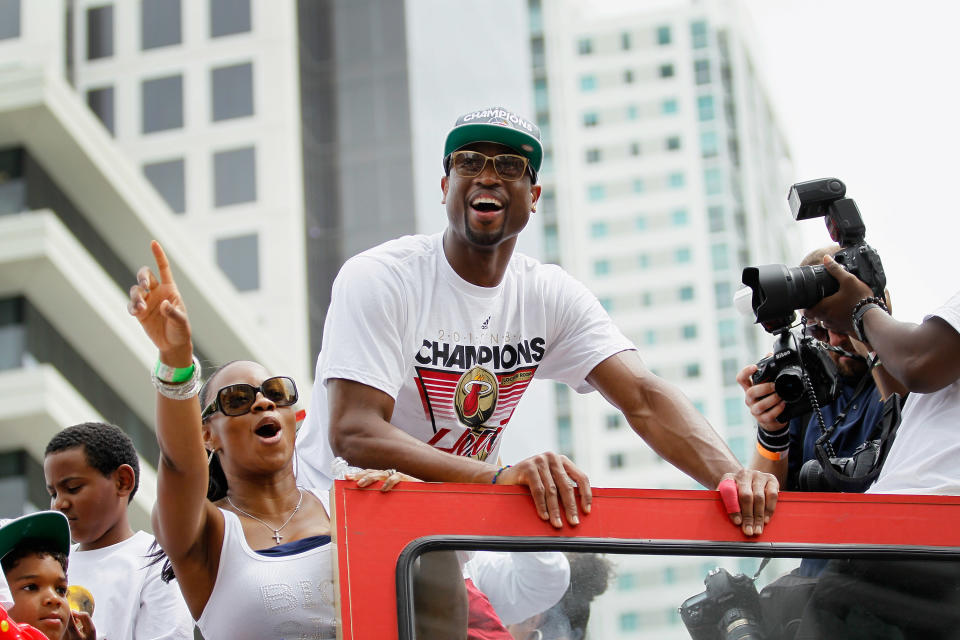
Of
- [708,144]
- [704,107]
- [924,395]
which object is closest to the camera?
[924,395]

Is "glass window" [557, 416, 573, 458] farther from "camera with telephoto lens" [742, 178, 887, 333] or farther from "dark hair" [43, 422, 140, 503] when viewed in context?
"camera with telephoto lens" [742, 178, 887, 333]

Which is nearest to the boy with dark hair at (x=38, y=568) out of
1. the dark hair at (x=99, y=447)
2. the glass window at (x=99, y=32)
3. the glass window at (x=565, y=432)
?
the dark hair at (x=99, y=447)

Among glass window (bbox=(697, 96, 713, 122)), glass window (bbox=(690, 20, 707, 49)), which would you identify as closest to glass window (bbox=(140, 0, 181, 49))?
glass window (bbox=(697, 96, 713, 122))

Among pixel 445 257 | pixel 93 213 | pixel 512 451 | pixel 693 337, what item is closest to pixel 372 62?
pixel 512 451

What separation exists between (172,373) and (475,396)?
0.96 m

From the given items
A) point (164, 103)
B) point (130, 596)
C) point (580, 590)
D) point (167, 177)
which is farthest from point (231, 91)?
point (580, 590)

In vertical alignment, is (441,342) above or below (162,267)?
below

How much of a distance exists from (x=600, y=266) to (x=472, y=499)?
71180 millimetres

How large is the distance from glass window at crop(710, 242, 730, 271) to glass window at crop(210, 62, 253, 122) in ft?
127

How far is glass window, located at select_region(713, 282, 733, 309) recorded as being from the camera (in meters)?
70.1

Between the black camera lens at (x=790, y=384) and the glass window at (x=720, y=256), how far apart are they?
6845 cm

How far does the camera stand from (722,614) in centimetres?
286

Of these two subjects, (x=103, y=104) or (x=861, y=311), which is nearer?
(x=861, y=311)

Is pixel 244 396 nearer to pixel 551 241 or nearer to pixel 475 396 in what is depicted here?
pixel 475 396
